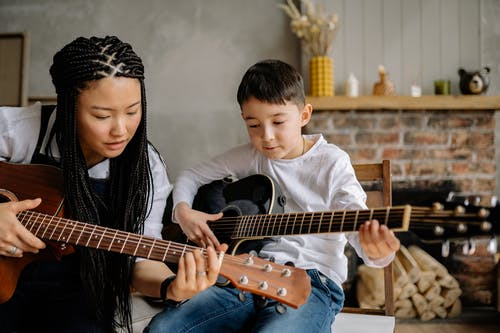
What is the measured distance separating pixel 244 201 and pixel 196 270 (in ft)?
1.12

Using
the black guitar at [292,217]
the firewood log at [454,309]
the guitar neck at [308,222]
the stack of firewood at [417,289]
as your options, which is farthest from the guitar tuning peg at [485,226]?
the firewood log at [454,309]

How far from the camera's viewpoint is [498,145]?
128 inches

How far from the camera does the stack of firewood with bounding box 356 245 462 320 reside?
2830 millimetres

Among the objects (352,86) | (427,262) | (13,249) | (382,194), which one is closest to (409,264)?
(427,262)

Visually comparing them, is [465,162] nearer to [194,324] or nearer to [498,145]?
[498,145]

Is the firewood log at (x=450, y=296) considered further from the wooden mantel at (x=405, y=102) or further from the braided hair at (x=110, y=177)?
the braided hair at (x=110, y=177)

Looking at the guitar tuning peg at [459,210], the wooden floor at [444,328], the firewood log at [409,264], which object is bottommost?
the wooden floor at [444,328]

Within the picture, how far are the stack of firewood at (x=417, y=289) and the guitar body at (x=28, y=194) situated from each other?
2.01m

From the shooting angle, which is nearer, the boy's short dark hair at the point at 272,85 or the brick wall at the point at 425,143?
the boy's short dark hair at the point at 272,85

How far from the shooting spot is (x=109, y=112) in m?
1.26

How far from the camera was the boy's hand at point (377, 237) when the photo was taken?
1.05m

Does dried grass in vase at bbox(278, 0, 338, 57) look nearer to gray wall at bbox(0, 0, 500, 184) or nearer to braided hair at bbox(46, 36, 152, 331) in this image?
gray wall at bbox(0, 0, 500, 184)

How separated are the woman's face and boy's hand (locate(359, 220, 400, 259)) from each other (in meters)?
0.60

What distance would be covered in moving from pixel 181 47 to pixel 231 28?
1.12ft
